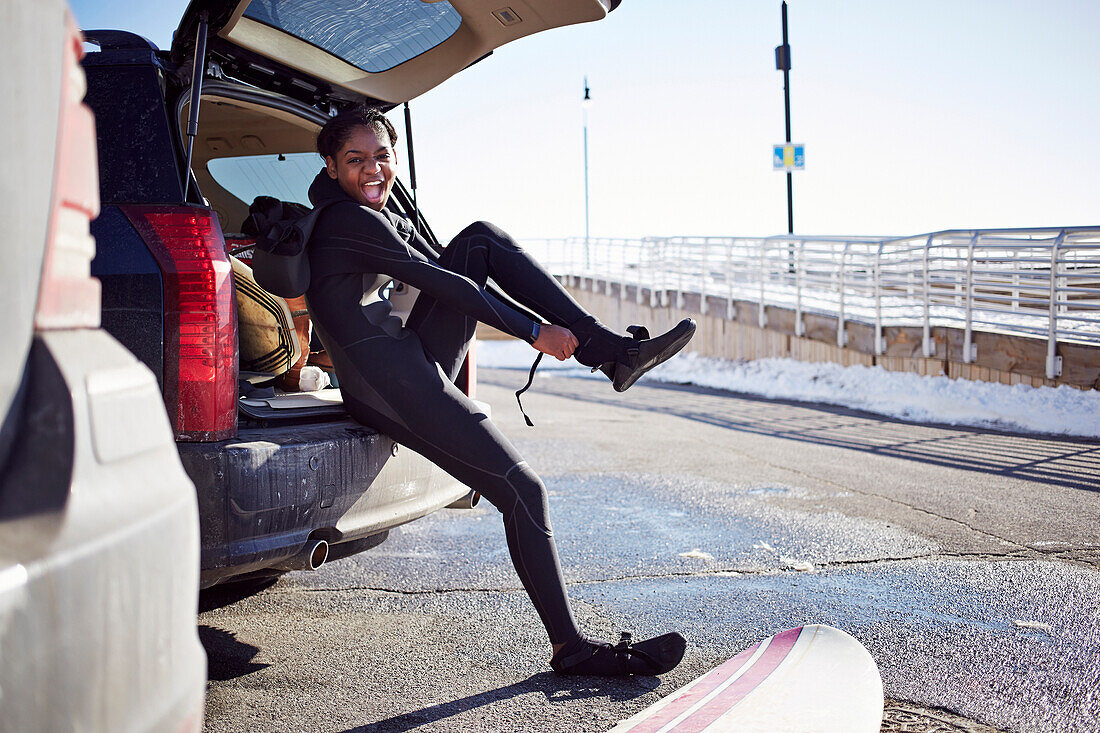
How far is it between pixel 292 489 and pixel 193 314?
570mm

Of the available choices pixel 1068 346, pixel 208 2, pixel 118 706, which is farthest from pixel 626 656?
pixel 1068 346

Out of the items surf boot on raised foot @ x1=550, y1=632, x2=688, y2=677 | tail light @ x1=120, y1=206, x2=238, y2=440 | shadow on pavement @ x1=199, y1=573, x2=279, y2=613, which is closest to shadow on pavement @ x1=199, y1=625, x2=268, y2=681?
shadow on pavement @ x1=199, y1=573, x2=279, y2=613

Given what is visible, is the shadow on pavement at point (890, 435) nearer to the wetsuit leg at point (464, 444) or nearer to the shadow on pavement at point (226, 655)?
the wetsuit leg at point (464, 444)

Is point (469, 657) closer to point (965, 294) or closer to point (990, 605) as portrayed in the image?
point (990, 605)

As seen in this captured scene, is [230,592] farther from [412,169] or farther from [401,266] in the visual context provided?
[412,169]

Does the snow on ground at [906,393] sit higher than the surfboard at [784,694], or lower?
lower

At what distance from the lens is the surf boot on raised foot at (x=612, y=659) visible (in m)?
2.80

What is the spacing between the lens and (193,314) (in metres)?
2.46

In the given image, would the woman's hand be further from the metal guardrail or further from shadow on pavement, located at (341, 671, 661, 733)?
the metal guardrail

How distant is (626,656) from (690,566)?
129cm

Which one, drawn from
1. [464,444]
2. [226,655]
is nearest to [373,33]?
[464,444]

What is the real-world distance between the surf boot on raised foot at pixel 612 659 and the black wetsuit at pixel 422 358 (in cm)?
5

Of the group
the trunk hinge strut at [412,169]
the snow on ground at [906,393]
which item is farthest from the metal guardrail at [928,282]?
the trunk hinge strut at [412,169]

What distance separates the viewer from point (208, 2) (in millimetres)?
2738
